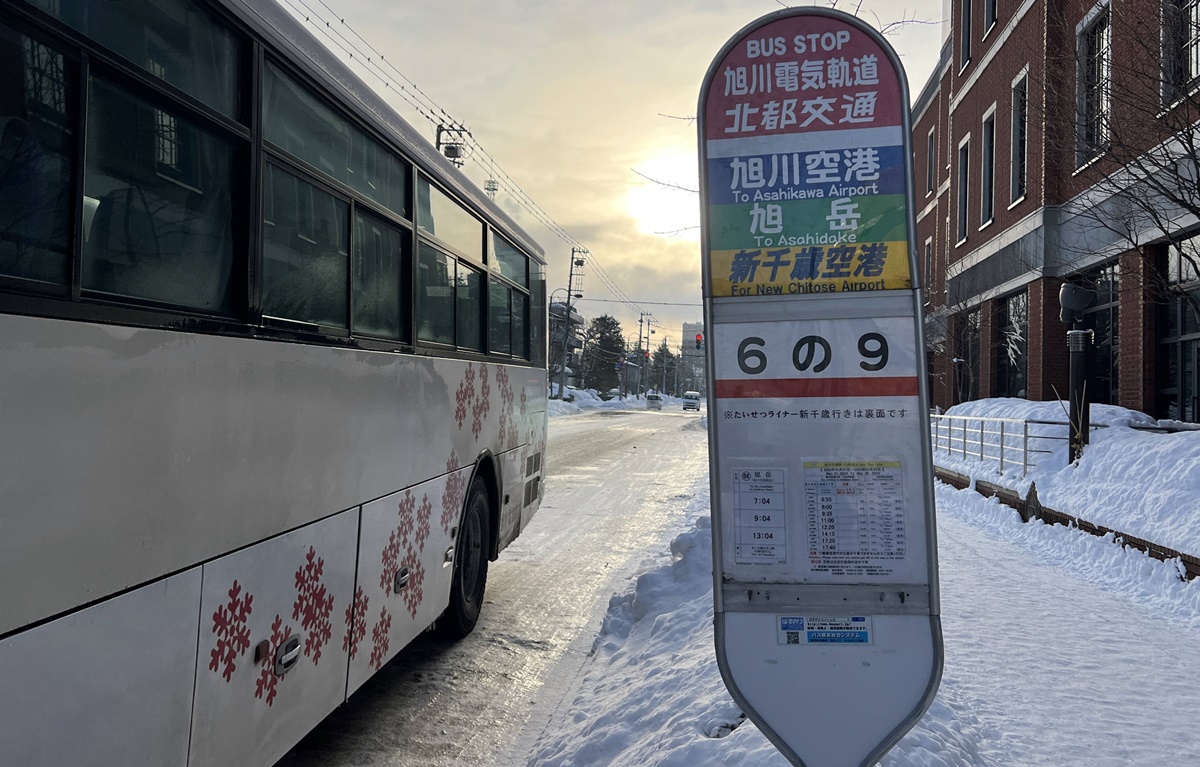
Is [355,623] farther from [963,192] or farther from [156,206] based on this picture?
[963,192]

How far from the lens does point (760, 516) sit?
118 inches

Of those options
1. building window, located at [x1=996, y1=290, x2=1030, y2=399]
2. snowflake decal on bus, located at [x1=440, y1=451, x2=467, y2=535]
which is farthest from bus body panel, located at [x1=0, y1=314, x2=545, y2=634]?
building window, located at [x1=996, y1=290, x2=1030, y2=399]

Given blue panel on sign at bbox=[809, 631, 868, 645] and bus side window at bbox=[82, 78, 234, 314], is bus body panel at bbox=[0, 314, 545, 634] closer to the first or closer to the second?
bus side window at bbox=[82, 78, 234, 314]

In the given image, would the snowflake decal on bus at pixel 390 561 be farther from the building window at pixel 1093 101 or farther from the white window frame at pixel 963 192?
the white window frame at pixel 963 192

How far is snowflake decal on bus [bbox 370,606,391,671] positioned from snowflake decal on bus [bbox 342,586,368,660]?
0.49 ft

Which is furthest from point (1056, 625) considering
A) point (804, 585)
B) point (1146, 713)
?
point (804, 585)

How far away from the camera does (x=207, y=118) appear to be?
2922 mm

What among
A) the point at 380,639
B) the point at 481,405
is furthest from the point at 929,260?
the point at 380,639

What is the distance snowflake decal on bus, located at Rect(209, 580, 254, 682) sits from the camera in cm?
287

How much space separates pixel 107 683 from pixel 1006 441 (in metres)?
15.6

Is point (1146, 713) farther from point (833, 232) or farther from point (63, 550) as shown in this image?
point (63, 550)

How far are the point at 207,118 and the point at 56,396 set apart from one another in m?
1.26

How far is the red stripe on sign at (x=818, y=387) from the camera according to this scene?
289 cm

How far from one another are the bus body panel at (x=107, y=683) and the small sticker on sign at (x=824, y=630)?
2016 millimetres
